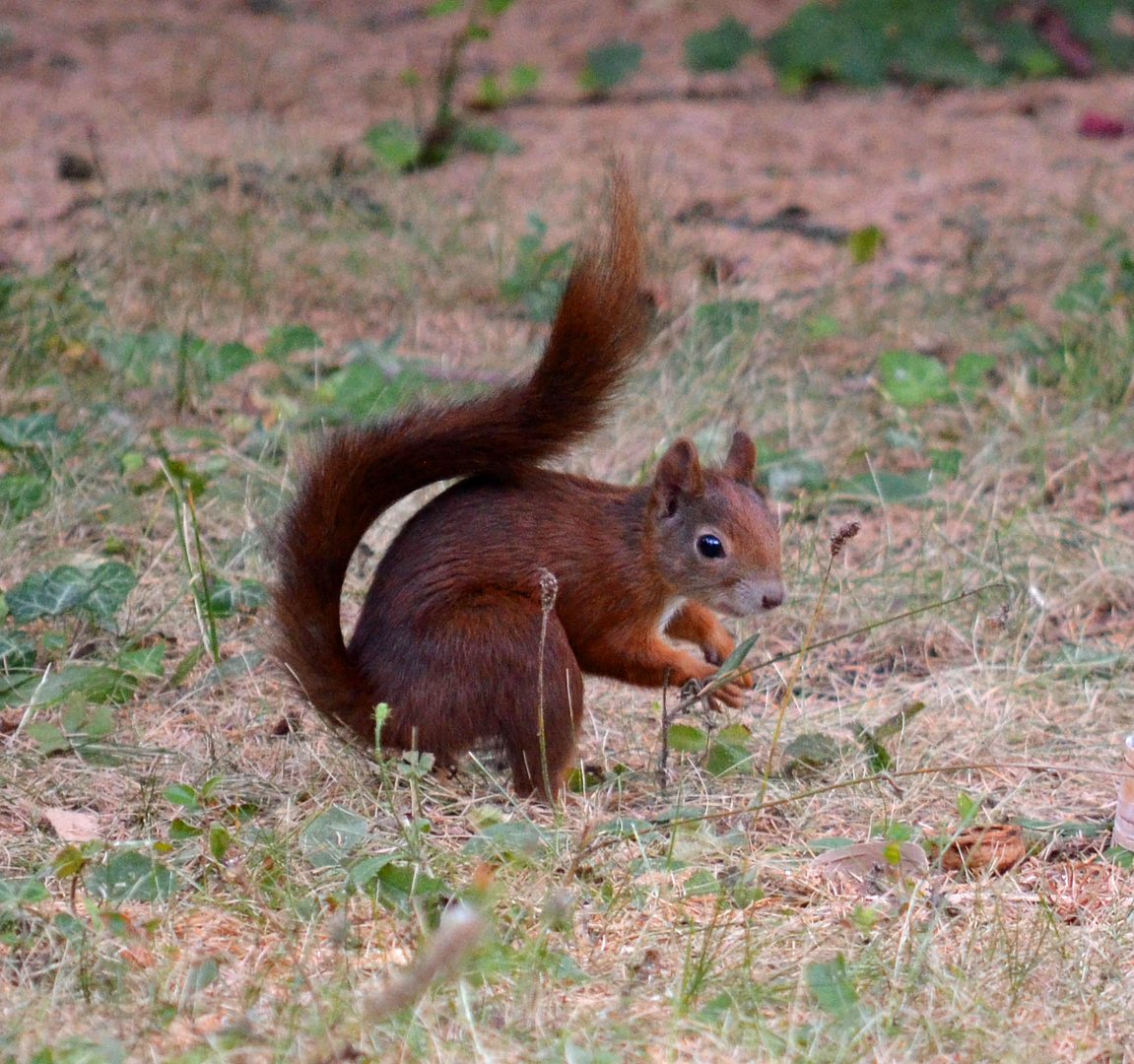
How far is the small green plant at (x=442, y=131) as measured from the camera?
5188mm

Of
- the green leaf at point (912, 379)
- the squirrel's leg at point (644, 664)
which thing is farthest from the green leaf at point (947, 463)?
the squirrel's leg at point (644, 664)

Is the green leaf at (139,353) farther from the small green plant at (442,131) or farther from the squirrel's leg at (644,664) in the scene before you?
the squirrel's leg at (644,664)

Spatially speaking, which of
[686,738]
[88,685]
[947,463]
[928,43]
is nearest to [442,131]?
[928,43]

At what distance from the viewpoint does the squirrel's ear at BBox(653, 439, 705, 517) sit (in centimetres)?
263

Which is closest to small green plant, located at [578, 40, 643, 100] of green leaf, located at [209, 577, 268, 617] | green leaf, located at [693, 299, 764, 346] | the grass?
the grass

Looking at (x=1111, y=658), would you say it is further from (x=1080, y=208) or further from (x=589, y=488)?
(x=1080, y=208)

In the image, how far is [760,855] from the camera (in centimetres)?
237

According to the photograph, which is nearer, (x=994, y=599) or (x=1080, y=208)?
(x=994, y=599)

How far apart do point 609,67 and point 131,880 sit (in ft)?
14.3

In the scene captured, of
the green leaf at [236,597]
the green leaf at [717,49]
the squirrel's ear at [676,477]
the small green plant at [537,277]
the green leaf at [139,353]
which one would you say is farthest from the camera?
the green leaf at [717,49]

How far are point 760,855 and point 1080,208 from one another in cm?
326

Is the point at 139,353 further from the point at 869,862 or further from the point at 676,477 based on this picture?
the point at 869,862

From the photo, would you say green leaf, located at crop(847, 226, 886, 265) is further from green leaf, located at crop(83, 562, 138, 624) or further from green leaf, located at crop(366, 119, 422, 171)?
green leaf, located at crop(83, 562, 138, 624)

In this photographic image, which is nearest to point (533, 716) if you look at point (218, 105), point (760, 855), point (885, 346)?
point (760, 855)
